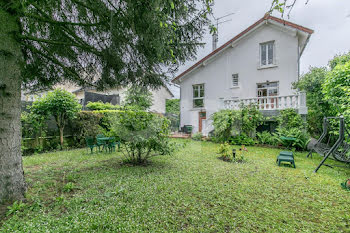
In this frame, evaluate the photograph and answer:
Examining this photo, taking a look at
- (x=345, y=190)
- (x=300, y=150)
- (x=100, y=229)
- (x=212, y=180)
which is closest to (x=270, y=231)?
(x=212, y=180)

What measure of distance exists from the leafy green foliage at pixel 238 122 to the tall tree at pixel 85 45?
237 inches

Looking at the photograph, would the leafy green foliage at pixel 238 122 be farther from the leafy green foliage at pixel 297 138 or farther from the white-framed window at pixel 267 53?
the white-framed window at pixel 267 53

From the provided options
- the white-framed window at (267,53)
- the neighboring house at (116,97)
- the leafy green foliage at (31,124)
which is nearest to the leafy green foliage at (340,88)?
the white-framed window at (267,53)

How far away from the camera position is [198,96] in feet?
44.2

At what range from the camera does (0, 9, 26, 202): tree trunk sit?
2.36 metres

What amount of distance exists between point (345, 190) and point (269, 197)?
1753mm

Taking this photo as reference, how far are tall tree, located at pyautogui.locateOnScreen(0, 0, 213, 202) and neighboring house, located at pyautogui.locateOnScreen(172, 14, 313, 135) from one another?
760 cm

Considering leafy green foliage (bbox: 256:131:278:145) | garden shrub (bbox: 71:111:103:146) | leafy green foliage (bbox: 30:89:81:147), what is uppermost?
leafy green foliage (bbox: 30:89:81:147)

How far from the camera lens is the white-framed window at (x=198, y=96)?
1327 cm

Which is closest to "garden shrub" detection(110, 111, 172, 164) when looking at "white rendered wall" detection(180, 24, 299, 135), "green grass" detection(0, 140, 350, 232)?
"green grass" detection(0, 140, 350, 232)

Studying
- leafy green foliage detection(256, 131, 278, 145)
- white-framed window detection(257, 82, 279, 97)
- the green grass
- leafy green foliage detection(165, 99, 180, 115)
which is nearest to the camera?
the green grass

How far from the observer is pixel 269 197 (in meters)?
2.82

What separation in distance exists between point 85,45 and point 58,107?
183 inches

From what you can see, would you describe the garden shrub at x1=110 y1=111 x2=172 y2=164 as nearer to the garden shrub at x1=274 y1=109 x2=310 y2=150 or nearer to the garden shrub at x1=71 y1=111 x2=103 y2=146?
the garden shrub at x1=71 y1=111 x2=103 y2=146
